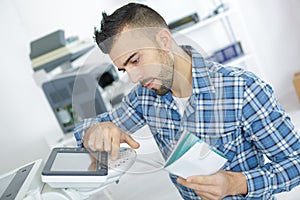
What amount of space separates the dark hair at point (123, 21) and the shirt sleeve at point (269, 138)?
0.24 meters

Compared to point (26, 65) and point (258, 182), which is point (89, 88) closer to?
point (258, 182)

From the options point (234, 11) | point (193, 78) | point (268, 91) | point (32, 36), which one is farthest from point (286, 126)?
point (32, 36)

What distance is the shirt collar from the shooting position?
732 mm

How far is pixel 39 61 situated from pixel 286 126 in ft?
5.26

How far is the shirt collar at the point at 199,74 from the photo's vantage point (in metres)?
0.73

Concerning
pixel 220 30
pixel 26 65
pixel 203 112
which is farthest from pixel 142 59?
pixel 220 30

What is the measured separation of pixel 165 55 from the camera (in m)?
0.71

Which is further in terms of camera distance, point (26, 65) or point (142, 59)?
point (26, 65)

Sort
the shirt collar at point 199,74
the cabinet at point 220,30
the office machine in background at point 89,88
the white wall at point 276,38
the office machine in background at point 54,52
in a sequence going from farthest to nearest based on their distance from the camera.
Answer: the white wall at point 276,38 → the cabinet at point 220,30 → the office machine in background at point 54,52 → the office machine in background at point 89,88 → the shirt collar at point 199,74

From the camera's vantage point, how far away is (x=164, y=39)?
0.71 metres

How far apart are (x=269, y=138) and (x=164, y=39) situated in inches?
11.4

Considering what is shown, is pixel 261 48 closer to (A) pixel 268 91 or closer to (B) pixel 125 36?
(A) pixel 268 91

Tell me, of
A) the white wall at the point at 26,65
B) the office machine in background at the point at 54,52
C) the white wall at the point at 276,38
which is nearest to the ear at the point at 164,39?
the office machine in background at the point at 54,52

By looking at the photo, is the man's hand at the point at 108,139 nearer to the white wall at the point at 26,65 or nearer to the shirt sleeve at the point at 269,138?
the shirt sleeve at the point at 269,138
